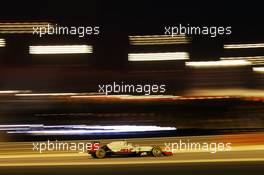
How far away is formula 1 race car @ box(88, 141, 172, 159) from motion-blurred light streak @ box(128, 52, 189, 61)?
0.91 meters

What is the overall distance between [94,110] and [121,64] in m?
0.62

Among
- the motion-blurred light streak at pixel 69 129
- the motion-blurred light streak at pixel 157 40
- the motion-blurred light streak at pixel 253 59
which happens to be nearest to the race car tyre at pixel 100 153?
the motion-blurred light streak at pixel 69 129

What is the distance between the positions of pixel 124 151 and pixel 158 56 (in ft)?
3.53

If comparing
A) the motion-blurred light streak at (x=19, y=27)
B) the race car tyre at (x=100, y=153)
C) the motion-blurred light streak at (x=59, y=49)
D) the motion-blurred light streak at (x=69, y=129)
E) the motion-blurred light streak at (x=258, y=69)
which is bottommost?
the race car tyre at (x=100, y=153)

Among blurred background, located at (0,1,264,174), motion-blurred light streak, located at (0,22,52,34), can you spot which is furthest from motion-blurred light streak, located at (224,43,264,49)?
motion-blurred light streak, located at (0,22,52,34)

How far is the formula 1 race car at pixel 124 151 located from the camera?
17.0 ft

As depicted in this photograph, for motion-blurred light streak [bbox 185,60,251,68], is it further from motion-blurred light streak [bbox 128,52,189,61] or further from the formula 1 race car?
the formula 1 race car

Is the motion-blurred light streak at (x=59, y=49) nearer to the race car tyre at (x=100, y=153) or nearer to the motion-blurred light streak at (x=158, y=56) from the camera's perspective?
the motion-blurred light streak at (x=158, y=56)

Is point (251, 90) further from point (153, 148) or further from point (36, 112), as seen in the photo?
point (36, 112)

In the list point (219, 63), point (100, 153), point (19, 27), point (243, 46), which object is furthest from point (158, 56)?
point (19, 27)

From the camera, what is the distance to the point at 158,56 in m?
5.24

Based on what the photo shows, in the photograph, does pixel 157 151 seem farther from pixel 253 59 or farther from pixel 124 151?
pixel 253 59

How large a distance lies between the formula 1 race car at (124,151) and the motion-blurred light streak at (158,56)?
909 millimetres

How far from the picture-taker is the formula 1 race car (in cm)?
518
